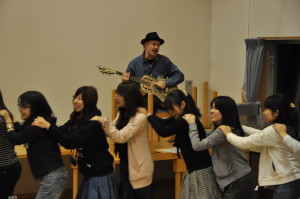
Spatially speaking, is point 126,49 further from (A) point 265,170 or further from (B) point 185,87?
(A) point 265,170

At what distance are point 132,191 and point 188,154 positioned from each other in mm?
560

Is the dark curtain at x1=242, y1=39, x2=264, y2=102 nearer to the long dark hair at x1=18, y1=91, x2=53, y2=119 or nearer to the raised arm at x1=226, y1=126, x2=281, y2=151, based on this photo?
the raised arm at x1=226, y1=126, x2=281, y2=151

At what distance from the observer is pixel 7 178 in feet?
13.1

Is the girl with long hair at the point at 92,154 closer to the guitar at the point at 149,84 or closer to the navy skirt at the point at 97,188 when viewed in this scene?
the navy skirt at the point at 97,188

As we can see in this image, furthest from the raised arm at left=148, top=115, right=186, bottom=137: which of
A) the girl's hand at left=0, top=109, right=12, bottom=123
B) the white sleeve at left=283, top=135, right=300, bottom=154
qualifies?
the girl's hand at left=0, top=109, right=12, bottom=123

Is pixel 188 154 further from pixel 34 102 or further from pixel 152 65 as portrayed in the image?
pixel 152 65

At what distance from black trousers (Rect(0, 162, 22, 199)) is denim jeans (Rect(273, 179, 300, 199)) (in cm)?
215

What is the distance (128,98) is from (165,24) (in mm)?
4041

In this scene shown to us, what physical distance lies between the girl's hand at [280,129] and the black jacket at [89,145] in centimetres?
132

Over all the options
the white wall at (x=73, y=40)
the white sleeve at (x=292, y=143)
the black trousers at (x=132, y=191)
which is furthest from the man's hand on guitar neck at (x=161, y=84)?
the white sleeve at (x=292, y=143)

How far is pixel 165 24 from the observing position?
7730 mm

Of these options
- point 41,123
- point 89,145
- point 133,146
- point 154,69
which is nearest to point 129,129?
point 133,146

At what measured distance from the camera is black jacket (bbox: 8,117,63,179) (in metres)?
3.62

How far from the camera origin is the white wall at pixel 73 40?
6.53 m
